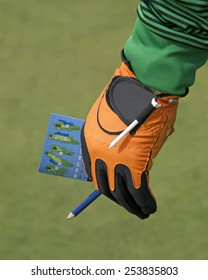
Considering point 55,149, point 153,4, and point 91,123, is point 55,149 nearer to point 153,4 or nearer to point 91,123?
point 91,123

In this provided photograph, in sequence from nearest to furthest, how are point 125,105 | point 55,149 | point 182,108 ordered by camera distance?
point 125,105 → point 55,149 → point 182,108

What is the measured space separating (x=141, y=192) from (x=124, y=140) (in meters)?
0.18

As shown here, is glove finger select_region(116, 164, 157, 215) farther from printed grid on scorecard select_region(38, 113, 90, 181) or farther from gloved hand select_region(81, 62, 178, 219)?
printed grid on scorecard select_region(38, 113, 90, 181)

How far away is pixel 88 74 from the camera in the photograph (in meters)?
4.44

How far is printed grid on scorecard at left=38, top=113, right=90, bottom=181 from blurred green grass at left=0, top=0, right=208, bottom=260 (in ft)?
1.85

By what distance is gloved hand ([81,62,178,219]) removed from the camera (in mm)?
3004

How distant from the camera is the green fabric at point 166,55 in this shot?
2.81m

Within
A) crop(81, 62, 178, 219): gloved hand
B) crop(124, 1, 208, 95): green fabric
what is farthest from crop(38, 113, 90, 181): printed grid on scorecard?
crop(124, 1, 208, 95): green fabric

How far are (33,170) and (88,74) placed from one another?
22.9 inches

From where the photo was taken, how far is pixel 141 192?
3.10 metres

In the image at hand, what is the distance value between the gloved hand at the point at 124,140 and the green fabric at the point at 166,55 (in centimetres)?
7

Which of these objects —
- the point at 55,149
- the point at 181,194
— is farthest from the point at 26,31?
the point at 55,149

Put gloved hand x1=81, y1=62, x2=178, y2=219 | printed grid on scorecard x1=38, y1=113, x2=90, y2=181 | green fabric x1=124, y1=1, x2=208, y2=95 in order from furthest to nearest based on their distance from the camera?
printed grid on scorecard x1=38, y1=113, x2=90, y2=181 → gloved hand x1=81, y1=62, x2=178, y2=219 → green fabric x1=124, y1=1, x2=208, y2=95

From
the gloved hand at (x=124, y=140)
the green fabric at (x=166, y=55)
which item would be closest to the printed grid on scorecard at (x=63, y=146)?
the gloved hand at (x=124, y=140)
